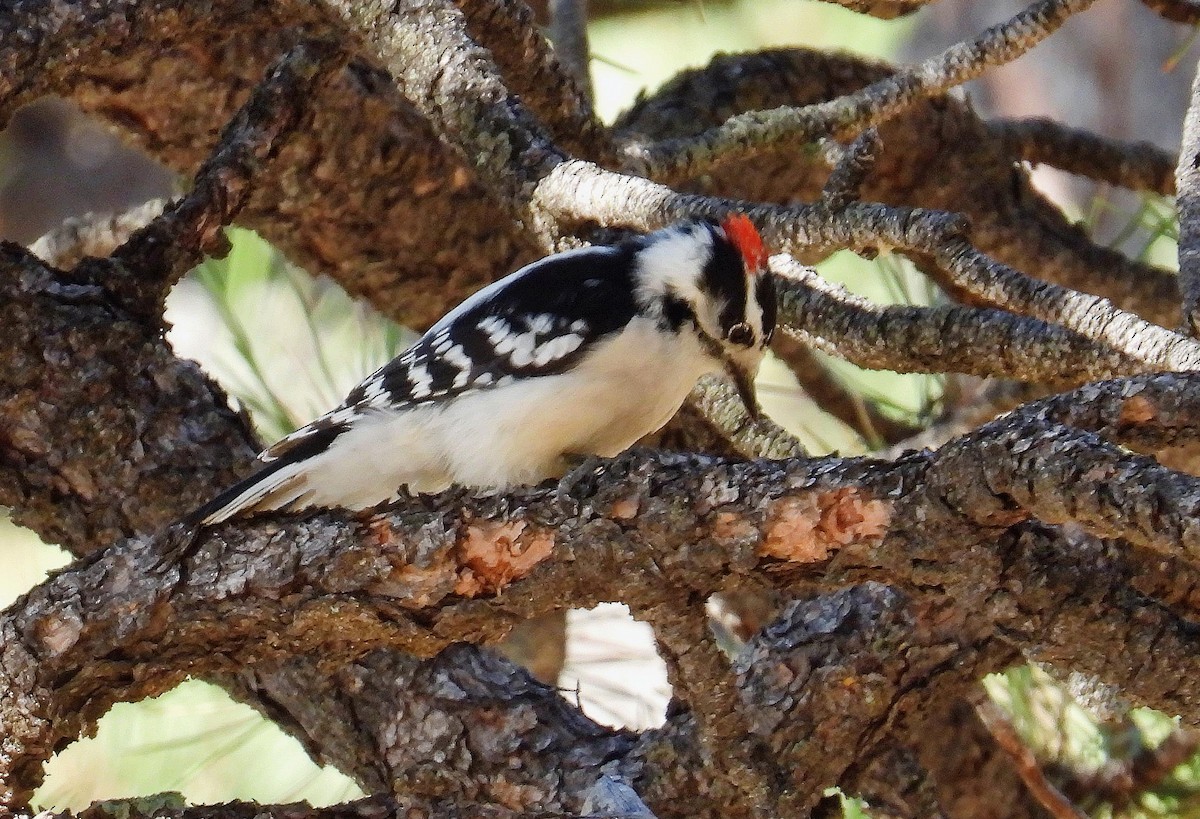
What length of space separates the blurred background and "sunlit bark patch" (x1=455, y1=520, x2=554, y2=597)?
0.59 m

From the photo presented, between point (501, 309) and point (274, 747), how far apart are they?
4.57 ft

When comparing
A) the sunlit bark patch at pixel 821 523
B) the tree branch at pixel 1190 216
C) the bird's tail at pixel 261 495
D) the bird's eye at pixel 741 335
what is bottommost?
the sunlit bark patch at pixel 821 523

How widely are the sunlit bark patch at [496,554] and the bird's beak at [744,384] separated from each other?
619 millimetres

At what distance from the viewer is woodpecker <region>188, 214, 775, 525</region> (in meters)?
1.83

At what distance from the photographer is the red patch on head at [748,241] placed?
189 cm

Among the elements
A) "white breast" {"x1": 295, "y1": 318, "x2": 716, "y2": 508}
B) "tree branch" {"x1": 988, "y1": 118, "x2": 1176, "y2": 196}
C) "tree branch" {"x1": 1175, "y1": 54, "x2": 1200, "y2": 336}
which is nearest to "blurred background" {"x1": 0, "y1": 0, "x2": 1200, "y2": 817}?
"tree branch" {"x1": 988, "y1": 118, "x2": 1176, "y2": 196}

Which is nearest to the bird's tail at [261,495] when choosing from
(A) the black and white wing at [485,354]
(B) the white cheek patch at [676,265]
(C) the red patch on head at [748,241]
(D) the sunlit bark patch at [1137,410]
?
(A) the black and white wing at [485,354]

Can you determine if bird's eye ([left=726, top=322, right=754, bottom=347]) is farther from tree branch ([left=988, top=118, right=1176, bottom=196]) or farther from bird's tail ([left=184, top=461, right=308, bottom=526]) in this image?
tree branch ([left=988, top=118, right=1176, bottom=196])

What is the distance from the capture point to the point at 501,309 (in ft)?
6.33

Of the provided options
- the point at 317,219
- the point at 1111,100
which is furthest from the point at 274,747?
the point at 1111,100

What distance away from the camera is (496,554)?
1.43 meters

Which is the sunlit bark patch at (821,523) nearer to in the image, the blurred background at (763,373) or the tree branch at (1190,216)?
the tree branch at (1190,216)

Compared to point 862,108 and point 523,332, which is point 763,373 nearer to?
point 862,108

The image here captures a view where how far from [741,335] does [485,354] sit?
1.14ft
